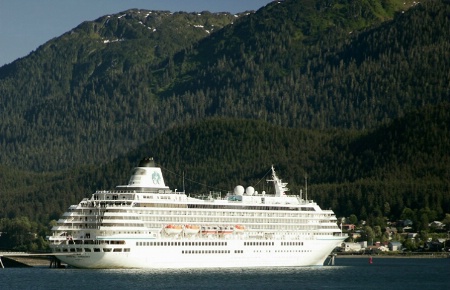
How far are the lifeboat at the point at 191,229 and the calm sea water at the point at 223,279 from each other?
4.75 meters

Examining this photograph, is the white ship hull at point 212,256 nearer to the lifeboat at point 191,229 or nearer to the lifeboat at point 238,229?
the lifeboat at point 238,229

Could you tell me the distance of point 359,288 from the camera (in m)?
125

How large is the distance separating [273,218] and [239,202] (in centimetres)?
488

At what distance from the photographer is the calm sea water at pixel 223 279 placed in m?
121

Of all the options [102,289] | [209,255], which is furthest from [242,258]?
[102,289]

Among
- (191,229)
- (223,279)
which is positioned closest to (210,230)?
(191,229)

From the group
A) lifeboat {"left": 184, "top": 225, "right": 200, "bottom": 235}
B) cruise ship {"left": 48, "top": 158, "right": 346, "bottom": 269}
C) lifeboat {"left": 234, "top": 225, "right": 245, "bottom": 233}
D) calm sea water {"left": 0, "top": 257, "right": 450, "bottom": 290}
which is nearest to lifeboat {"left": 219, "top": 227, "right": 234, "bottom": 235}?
cruise ship {"left": 48, "top": 158, "right": 346, "bottom": 269}

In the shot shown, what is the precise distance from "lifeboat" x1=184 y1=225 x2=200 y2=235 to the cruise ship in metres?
0.12

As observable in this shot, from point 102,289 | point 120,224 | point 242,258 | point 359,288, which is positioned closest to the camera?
point 102,289

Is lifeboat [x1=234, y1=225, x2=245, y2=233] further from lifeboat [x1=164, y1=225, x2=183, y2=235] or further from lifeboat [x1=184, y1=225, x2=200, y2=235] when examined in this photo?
lifeboat [x1=164, y1=225, x2=183, y2=235]

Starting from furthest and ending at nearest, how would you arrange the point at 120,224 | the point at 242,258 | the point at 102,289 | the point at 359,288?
the point at 242,258
the point at 120,224
the point at 359,288
the point at 102,289

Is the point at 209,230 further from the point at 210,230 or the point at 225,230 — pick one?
the point at 225,230

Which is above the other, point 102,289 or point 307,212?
point 307,212

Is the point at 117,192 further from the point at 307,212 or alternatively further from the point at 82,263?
the point at 307,212
